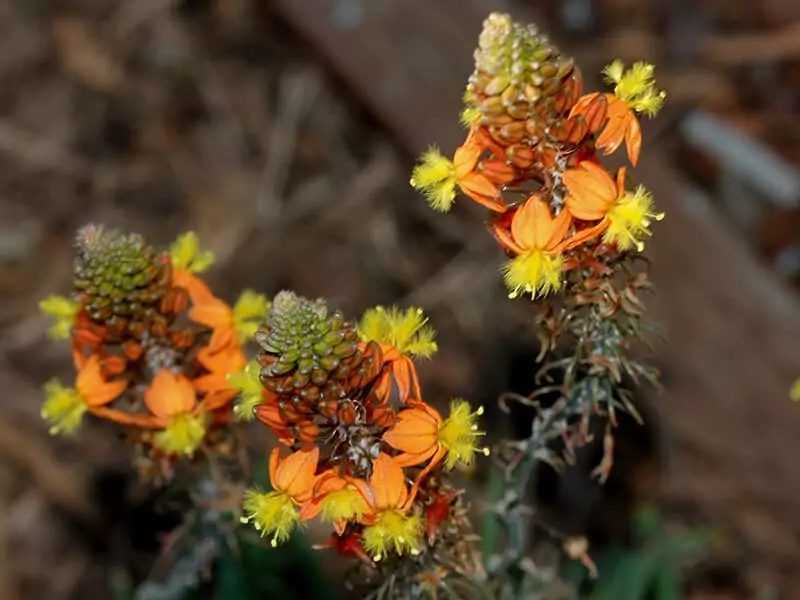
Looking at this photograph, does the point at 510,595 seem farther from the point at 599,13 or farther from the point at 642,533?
the point at 599,13

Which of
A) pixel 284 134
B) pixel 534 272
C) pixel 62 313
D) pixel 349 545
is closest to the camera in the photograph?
pixel 534 272

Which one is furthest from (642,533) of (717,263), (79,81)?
(79,81)

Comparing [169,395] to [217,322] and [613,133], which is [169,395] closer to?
[217,322]

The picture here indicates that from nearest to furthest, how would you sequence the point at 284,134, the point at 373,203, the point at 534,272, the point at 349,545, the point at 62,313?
the point at 534,272
the point at 349,545
the point at 62,313
the point at 373,203
the point at 284,134

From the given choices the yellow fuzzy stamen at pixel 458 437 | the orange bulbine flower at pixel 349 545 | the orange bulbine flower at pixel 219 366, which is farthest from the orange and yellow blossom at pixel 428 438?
the orange bulbine flower at pixel 219 366

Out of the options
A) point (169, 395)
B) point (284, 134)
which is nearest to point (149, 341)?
point (169, 395)

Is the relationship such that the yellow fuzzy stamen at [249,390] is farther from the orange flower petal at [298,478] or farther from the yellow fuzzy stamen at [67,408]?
the yellow fuzzy stamen at [67,408]

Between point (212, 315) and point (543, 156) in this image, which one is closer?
point (543, 156)

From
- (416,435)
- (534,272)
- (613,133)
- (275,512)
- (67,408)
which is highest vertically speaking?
(613,133)
